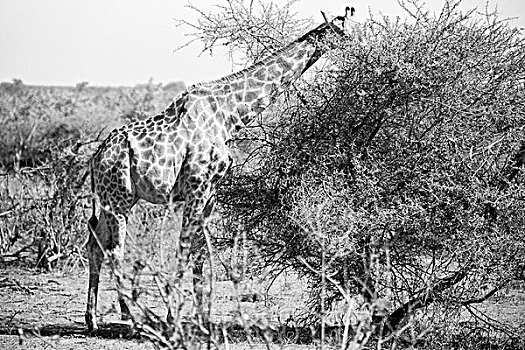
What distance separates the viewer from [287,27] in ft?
26.3

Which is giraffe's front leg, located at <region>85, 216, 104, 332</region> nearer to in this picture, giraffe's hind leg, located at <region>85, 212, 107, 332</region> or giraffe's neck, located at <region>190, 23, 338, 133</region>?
giraffe's hind leg, located at <region>85, 212, 107, 332</region>

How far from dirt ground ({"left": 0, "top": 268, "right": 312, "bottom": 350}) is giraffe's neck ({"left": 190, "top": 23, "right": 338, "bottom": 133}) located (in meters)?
1.64

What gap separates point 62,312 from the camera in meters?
8.05

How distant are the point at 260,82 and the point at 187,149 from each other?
2.87ft

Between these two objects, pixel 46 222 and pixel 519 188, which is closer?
pixel 519 188

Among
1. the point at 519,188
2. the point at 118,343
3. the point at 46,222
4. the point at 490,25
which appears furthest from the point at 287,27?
the point at 46,222

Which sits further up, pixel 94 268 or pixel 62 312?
pixel 94 268

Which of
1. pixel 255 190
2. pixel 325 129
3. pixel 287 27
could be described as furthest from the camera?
pixel 287 27

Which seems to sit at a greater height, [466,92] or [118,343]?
[466,92]

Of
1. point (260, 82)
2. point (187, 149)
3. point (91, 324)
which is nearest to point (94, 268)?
point (91, 324)

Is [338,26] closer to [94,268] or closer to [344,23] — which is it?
[344,23]

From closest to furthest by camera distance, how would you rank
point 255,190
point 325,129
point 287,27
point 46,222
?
1. point 325,129
2. point 255,190
3. point 287,27
4. point 46,222

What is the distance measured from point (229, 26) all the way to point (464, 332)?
3.30 m

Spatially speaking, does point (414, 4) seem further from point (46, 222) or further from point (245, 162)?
point (46, 222)
